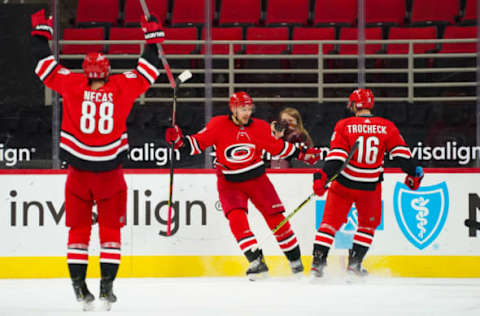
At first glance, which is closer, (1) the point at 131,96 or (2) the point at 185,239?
(1) the point at 131,96

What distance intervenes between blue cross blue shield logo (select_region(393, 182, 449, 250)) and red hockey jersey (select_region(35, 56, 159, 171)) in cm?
223

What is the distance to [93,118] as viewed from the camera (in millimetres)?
3840

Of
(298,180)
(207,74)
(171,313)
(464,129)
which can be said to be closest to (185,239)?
(298,180)

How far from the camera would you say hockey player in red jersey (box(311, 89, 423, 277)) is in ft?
16.1

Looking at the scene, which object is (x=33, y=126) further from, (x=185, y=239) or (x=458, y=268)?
(x=458, y=268)

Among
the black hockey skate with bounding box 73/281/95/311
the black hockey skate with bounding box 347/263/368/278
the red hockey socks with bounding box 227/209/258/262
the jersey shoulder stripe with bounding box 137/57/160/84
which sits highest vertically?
the jersey shoulder stripe with bounding box 137/57/160/84

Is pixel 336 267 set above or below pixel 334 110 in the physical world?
below

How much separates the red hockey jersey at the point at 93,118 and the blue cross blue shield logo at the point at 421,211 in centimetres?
223

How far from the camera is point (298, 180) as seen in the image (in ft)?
17.8

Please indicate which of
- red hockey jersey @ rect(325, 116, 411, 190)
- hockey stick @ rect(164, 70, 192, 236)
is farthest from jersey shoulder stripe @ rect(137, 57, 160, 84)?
red hockey jersey @ rect(325, 116, 411, 190)

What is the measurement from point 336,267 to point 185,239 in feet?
3.40

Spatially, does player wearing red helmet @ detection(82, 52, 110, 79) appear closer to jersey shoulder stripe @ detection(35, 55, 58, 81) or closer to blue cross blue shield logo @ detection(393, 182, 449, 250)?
jersey shoulder stripe @ detection(35, 55, 58, 81)

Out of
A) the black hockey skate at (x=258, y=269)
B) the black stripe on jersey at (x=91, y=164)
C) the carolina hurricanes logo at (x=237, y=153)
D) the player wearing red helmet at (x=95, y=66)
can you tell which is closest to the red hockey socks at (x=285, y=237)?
the black hockey skate at (x=258, y=269)

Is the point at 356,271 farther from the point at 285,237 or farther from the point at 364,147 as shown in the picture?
the point at 364,147
